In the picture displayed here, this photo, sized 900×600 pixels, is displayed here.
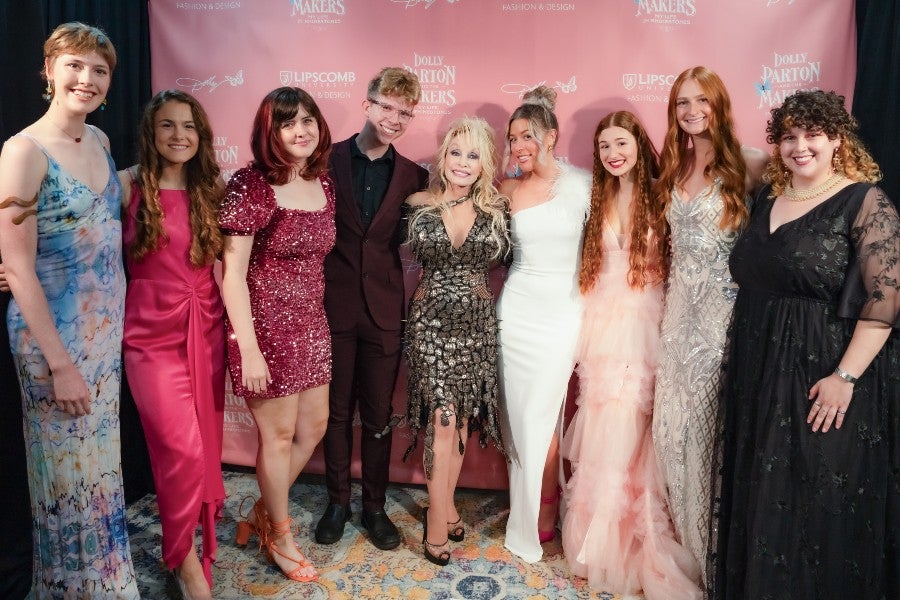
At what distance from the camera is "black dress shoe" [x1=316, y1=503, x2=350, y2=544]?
2926mm

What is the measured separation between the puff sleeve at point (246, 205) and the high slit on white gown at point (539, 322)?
1.01 meters

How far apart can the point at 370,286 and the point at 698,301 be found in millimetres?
1300

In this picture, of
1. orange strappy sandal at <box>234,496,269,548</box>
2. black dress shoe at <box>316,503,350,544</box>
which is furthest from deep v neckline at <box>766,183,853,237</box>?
orange strappy sandal at <box>234,496,269,548</box>

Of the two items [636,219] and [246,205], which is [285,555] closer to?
[246,205]

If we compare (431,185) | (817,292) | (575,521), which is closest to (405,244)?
(431,185)

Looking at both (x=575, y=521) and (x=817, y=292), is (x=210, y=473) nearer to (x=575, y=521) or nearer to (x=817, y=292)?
(x=575, y=521)

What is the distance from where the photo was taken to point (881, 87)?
9.30 feet

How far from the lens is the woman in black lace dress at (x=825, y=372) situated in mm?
1982

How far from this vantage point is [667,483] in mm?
2527

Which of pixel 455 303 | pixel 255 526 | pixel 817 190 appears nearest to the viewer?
pixel 817 190

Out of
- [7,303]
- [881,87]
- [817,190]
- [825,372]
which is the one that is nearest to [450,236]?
[817,190]
